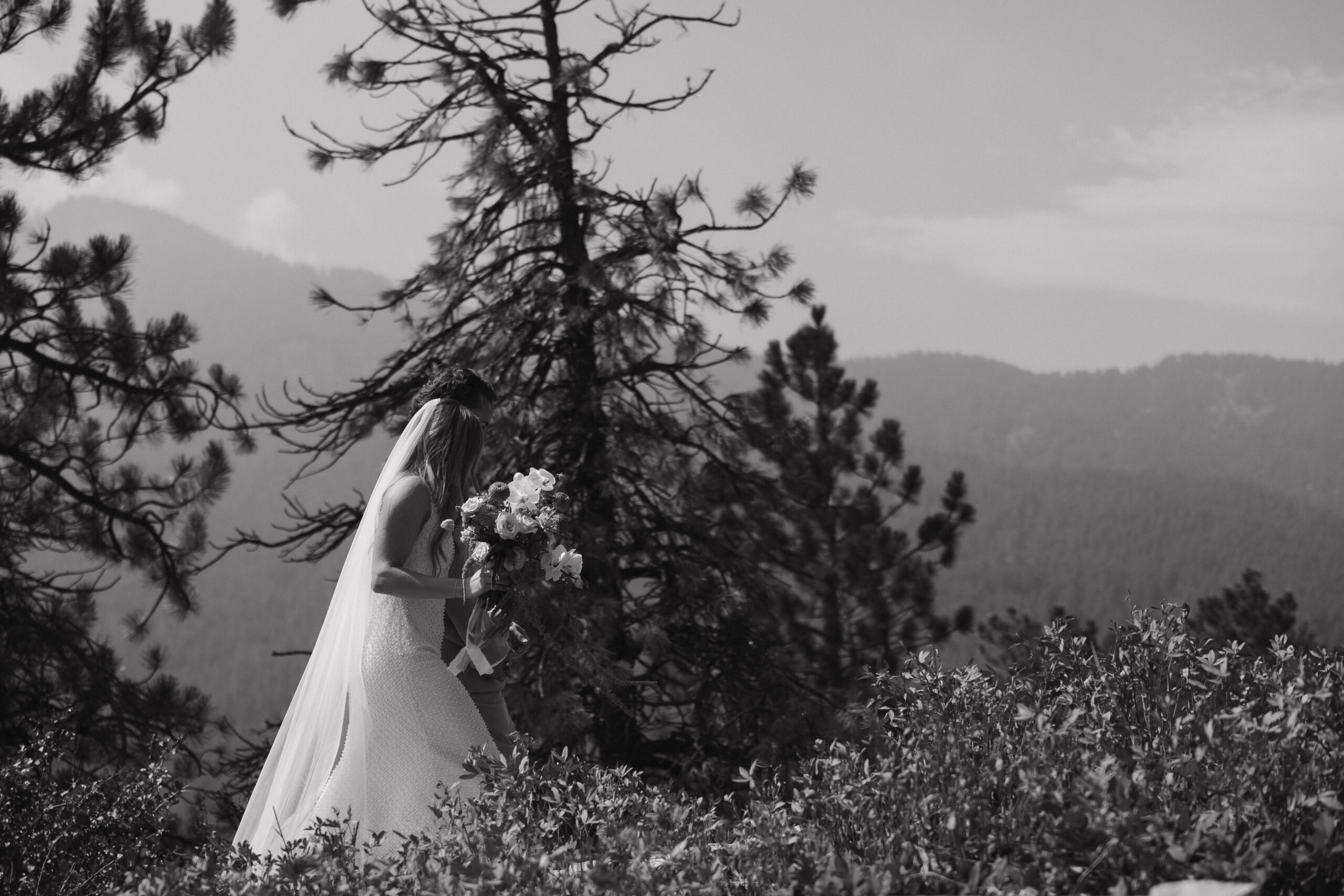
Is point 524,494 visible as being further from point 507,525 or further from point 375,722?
point 375,722

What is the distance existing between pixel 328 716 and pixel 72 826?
147 cm

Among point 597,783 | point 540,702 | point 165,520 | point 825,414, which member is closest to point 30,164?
point 165,520

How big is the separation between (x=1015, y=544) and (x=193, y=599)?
9218 cm

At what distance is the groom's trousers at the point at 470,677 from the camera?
4.58m

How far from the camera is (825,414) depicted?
20.8 metres

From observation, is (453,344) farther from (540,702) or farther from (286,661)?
(286,661)

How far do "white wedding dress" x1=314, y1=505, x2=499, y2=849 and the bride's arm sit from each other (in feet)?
0.22

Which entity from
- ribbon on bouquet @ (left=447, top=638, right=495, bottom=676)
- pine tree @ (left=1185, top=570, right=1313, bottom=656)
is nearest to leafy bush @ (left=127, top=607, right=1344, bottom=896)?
ribbon on bouquet @ (left=447, top=638, right=495, bottom=676)

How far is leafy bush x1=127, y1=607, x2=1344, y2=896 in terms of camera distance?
261cm

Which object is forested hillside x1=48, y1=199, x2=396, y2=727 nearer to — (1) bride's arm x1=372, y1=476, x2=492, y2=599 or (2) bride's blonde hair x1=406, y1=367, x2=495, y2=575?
(2) bride's blonde hair x1=406, y1=367, x2=495, y2=575

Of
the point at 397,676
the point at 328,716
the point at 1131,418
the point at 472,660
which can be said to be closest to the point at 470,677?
the point at 472,660

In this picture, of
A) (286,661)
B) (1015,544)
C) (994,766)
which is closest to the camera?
(994,766)

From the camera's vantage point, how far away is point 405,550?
168 inches

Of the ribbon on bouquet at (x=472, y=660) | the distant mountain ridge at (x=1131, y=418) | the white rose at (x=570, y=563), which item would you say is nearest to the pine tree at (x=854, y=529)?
the ribbon on bouquet at (x=472, y=660)
